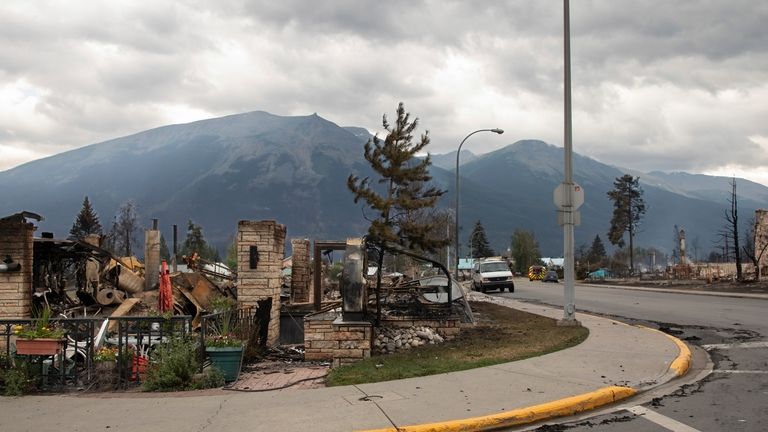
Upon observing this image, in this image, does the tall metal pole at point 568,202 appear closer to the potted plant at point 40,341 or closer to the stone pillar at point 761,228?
the potted plant at point 40,341

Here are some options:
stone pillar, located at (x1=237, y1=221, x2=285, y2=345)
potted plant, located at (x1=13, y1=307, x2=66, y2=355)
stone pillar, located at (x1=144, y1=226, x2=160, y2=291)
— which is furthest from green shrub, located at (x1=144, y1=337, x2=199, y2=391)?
stone pillar, located at (x1=144, y1=226, x2=160, y2=291)

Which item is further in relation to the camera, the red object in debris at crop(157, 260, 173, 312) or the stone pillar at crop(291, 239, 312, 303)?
the stone pillar at crop(291, 239, 312, 303)

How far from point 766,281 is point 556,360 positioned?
31.6 meters

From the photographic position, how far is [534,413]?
694cm

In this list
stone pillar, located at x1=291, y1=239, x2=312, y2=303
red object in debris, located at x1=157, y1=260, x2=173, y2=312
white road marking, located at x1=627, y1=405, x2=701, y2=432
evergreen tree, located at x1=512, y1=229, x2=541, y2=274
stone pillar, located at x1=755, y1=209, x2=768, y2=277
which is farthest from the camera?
evergreen tree, located at x1=512, y1=229, x2=541, y2=274

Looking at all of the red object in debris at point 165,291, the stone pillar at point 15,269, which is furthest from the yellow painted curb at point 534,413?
the stone pillar at point 15,269

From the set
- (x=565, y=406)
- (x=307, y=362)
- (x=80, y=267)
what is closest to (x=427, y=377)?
(x=565, y=406)

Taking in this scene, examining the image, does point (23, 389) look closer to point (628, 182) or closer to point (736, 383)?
point (736, 383)

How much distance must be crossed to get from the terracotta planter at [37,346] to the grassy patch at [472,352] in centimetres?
387

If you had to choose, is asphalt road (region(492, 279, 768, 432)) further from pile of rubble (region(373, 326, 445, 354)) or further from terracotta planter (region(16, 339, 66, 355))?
terracotta planter (region(16, 339, 66, 355))

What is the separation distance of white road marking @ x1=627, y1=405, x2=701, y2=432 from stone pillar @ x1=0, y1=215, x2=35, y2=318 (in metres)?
11.7

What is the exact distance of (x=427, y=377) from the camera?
8867mm

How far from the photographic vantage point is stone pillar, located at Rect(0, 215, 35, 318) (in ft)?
42.0

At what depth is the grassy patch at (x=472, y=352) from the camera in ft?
30.2
